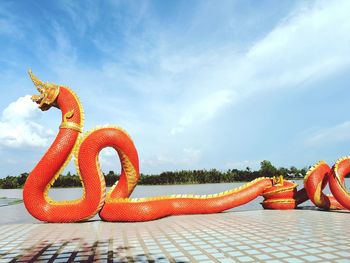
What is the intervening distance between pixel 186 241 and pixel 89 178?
3102 millimetres

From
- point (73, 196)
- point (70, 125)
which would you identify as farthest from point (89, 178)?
point (73, 196)

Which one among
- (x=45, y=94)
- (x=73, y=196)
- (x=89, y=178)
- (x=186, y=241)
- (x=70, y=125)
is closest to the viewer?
(x=186, y=241)

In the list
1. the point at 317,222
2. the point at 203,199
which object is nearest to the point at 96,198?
the point at 203,199

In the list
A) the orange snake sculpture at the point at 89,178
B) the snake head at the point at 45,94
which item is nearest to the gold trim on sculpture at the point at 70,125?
the orange snake sculpture at the point at 89,178

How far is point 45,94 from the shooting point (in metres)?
7.96

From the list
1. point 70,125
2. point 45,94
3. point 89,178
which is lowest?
point 89,178

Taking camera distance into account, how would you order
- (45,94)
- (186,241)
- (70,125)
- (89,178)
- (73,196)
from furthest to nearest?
1. (73,196)
2. (45,94)
3. (70,125)
4. (89,178)
5. (186,241)

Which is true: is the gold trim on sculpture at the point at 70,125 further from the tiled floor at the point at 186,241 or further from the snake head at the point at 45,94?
the tiled floor at the point at 186,241

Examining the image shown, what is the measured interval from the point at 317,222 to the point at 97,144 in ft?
16.4

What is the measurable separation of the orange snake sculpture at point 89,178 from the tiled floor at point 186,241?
34cm

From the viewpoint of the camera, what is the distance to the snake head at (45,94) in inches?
312

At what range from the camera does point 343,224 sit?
659 cm

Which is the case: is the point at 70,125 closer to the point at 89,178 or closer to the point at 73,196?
the point at 89,178

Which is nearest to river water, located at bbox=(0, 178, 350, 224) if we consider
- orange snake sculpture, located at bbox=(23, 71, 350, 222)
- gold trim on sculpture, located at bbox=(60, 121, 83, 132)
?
orange snake sculpture, located at bbox=(23, 71, 350, 222)
